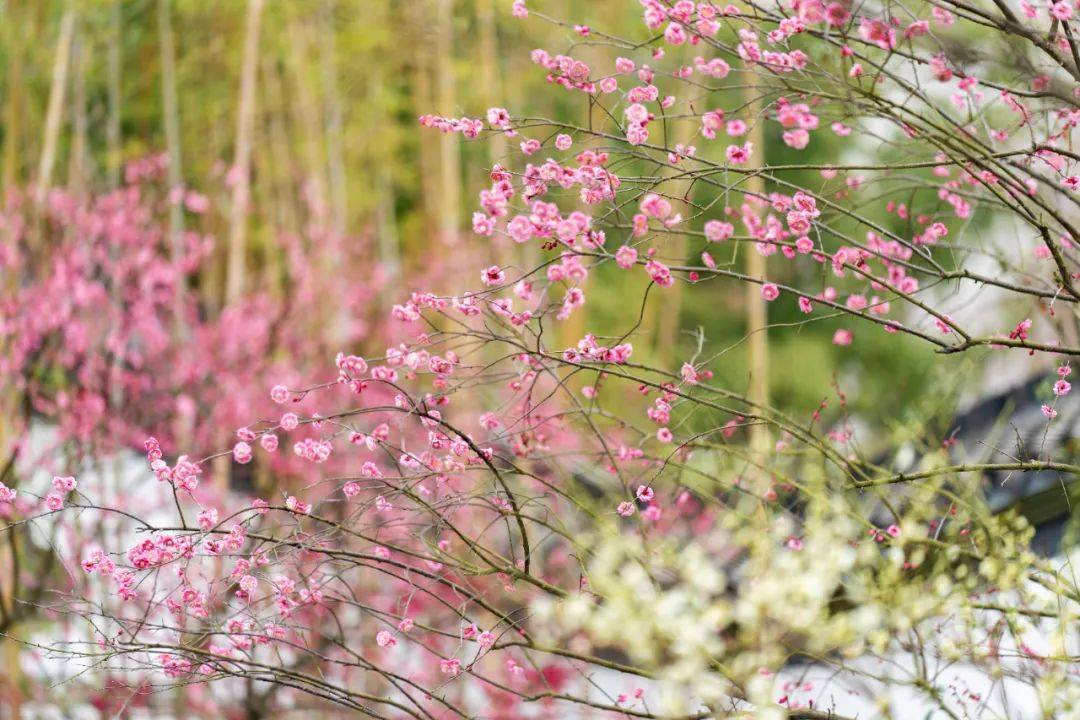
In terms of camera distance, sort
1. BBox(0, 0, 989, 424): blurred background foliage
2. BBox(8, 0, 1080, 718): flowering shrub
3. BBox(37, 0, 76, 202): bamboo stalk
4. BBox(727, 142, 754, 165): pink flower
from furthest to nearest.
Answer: BBox(0, 0, 989, 424): blurred background foliage
BBox(37, 0, 76, 202): bamboo stalk
BBox(727, 142, 754, 165): pink flower
BBox(8, 0, 1080, 718): flowering shrub

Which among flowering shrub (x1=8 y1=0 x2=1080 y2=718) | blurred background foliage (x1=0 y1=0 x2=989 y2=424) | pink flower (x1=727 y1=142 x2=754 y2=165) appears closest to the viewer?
flowering shrub (x1=8 y1=0 x2=1080 y2=718)

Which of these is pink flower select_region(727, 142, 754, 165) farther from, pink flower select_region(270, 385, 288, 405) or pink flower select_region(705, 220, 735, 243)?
pink flower select_region(270, 385, 288, 405)

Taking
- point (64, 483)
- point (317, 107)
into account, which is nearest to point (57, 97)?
point (317, 107)

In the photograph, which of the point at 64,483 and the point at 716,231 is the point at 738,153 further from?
the point at 64,483

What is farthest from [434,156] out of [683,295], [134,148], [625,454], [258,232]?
[625,454]

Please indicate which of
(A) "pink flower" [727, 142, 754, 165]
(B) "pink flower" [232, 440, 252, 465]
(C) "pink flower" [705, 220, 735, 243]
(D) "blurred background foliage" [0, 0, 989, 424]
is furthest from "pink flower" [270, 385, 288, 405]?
(D) "blurred background foliage" [0, 0, 989, 424]

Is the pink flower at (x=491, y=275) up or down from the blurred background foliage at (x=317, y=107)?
down

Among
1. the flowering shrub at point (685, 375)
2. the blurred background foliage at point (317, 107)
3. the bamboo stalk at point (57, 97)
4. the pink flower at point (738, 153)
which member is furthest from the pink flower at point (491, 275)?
the bamboo stalk at point (57, 97)

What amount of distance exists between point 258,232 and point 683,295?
6630 mm

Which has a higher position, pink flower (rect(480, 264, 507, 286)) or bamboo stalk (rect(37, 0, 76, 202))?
bamboo stalk (rect(37, 0, 76, 202))

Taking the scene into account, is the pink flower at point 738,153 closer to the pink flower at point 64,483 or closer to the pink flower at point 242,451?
the pink flower at point 242,451

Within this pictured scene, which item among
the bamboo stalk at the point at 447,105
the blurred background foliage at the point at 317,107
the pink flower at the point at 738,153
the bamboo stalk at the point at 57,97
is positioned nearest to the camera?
the pink flower at the point at 738,153

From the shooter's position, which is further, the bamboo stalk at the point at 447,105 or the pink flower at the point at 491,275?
the bamboo stalk at the point at 447,105

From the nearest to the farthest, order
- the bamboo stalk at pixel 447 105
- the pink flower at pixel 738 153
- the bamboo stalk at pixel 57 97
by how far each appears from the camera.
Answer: the pink flower at pixel 738 153, the bamboo stalk at pixel 57 97, the bamboo stalk at pixel 447 105
